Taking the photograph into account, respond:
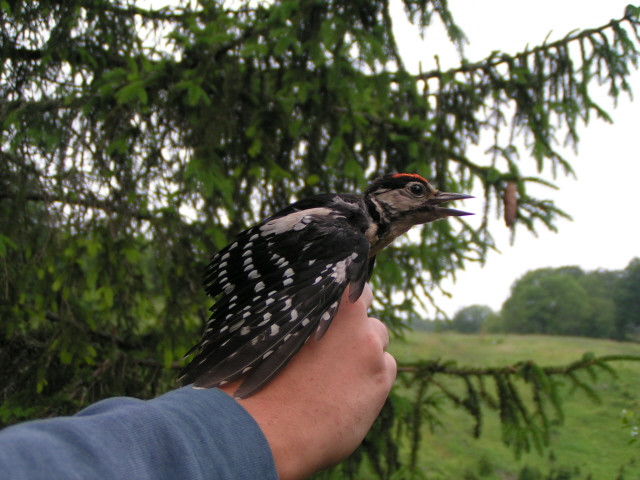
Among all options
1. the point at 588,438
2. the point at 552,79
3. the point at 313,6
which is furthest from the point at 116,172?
the point at 588,438

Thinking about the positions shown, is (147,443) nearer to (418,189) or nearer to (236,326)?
(236,326)

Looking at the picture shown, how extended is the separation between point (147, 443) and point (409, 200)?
2269mm

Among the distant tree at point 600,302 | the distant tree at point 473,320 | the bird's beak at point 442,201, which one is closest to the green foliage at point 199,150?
the distant tree at point 600,302

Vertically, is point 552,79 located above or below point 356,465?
above

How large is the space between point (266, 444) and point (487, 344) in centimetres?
593

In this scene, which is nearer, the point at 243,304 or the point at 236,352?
the point at 236,352

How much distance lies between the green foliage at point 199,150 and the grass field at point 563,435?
1.29 ft

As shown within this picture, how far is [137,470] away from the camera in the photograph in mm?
914

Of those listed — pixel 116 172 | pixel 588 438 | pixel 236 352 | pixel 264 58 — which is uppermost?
pixel 264 58

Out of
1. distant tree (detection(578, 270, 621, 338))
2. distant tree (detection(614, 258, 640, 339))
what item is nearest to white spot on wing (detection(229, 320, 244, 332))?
distant tree (detection(614, 258, 640, 339))

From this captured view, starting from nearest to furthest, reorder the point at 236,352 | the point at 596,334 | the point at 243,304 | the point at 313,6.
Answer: the point at 236,352 < the point at 243,304 < the point at 313,6 < the point at 596,334

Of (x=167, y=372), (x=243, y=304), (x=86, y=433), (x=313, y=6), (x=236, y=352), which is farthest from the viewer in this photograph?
(x=167, y=372)

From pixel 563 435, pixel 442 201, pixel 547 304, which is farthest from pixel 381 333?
pixel 547 304

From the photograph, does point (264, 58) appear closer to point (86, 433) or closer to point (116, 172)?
point (116, 172)
